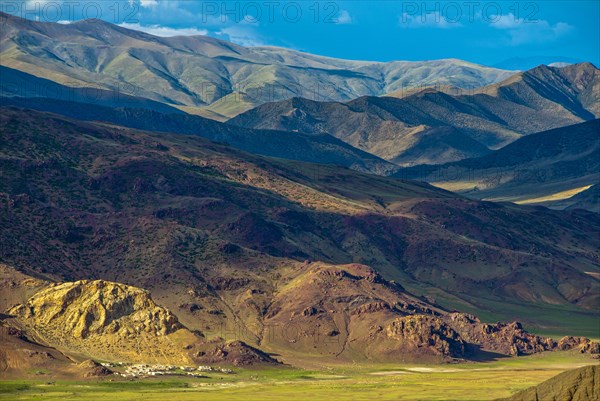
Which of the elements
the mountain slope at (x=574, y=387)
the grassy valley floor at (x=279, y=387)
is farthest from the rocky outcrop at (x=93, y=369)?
the mountain slope at (x=574, y=387)

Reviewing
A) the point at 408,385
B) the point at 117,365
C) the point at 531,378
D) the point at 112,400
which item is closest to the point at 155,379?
the point at 117,365

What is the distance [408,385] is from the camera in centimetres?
18162

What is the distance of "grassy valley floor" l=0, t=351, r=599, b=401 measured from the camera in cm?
16125

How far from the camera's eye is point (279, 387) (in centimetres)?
17700

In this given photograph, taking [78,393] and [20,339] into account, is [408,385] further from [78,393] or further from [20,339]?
[20,339]

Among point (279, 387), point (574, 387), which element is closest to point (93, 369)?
point (279, 387)

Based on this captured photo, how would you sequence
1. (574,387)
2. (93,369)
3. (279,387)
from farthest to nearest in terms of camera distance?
(93,369) < (279,387) < (574,387)

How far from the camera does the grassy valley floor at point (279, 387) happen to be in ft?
529

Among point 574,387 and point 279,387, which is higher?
point 574,387

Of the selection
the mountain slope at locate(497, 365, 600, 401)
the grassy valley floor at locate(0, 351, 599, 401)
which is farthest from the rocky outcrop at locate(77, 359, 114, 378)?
the mountain slope at locate(497, 365, 600, 401)

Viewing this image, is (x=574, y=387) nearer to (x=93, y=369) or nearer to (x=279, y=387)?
(x=279, y=387)

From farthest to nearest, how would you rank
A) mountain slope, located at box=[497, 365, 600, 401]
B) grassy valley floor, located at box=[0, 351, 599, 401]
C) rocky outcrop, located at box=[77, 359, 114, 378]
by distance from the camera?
rocky outcrop, located at box=[77, 359, 114, 378] → grassy valley floor, located at box=[0, 351, 599, 401] → mountain slope, located at box=[497, 365, 600, 401]

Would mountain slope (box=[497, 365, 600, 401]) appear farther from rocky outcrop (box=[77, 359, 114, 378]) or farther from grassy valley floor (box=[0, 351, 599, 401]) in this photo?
rocky outcrop (box=[77, 359, 114, 378])

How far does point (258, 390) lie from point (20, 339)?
4453 centimetres
